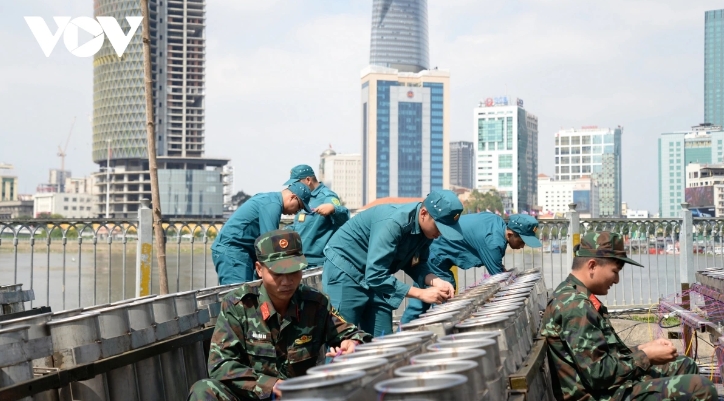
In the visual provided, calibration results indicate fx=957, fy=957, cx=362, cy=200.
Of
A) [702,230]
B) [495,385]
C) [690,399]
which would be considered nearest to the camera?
[495,385]

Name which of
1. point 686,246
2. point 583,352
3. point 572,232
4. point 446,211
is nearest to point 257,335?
point 583,352

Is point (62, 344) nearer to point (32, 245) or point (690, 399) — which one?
point (690, 399)

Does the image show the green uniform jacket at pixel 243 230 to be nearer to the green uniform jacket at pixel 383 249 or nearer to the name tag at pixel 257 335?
the green uniform jacket at pixel 383 249

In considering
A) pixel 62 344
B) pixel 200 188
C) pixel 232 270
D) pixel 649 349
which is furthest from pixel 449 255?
pixel 200 188

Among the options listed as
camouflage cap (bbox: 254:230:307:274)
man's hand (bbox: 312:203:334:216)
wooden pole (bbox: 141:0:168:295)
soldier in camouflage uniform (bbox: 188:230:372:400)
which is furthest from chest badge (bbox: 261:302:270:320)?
wooden pole (bbox: 141:0:168:295)

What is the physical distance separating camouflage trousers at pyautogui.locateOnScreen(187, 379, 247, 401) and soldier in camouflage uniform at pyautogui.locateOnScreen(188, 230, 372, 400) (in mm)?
19

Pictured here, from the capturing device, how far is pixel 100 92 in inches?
6152

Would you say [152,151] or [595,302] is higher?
[152,151]

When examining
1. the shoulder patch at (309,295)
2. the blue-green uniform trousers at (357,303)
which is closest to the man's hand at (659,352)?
the shoulder patch at (309,295)

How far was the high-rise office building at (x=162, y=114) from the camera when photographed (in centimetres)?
14925

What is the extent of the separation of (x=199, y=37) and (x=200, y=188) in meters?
26.0

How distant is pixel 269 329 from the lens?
14.6 feet

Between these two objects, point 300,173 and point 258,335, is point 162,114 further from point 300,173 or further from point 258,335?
point 258,335

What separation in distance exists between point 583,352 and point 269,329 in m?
1.49
